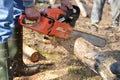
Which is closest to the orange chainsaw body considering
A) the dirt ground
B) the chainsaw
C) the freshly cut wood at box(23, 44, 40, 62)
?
the chainsaw

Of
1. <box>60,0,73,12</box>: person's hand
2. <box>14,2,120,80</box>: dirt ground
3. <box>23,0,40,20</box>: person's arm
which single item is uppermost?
<box>23,0,40,20</box>: person's arm

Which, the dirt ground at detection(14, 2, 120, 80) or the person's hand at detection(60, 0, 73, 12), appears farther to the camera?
the dirt ground at detection(14, 2, 120, 80)

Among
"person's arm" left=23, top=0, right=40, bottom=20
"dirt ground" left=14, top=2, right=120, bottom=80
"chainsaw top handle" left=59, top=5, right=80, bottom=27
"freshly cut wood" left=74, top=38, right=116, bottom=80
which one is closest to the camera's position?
"person's arm" left=23, top=0, right=40, bottom=20

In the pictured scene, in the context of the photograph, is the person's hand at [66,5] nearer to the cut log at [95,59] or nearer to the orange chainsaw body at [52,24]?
the orange chainsaw body at [52,24]

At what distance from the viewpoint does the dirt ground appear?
3672 mm

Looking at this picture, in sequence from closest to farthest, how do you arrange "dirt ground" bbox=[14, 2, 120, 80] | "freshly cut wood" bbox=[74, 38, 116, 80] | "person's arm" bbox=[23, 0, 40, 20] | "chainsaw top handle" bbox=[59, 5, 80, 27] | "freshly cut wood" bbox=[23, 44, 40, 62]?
"person's arm" bbox=[23, 0, 40, 20] < "freshly cut wood" bbox=[74, 38, 116, 80] < "chainsaw top handle" bbox=[59, 5, 80, 27] < "dirt ground" bbox=[14, 2, 120, 80] < "freshly cut wood" bbox=[23, 44, 40, 62]

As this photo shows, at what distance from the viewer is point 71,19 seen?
11.5 ft

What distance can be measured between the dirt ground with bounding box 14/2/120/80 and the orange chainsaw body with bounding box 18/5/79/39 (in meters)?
0.52

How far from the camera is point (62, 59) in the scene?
13.7ft

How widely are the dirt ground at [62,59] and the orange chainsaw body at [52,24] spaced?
0.52 meters

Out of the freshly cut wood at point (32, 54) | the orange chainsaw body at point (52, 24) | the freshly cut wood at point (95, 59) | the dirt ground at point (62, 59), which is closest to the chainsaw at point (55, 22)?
the orange chainsaw body at point (52, 24)

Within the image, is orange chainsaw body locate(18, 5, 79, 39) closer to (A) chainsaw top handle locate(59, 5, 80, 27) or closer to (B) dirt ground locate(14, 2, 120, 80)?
(A) chainsaw top handle locate(59, 5, 80, 27)

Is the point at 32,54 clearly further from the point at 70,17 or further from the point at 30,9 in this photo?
the point at 30,9

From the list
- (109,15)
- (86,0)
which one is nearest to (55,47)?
(109,15)
